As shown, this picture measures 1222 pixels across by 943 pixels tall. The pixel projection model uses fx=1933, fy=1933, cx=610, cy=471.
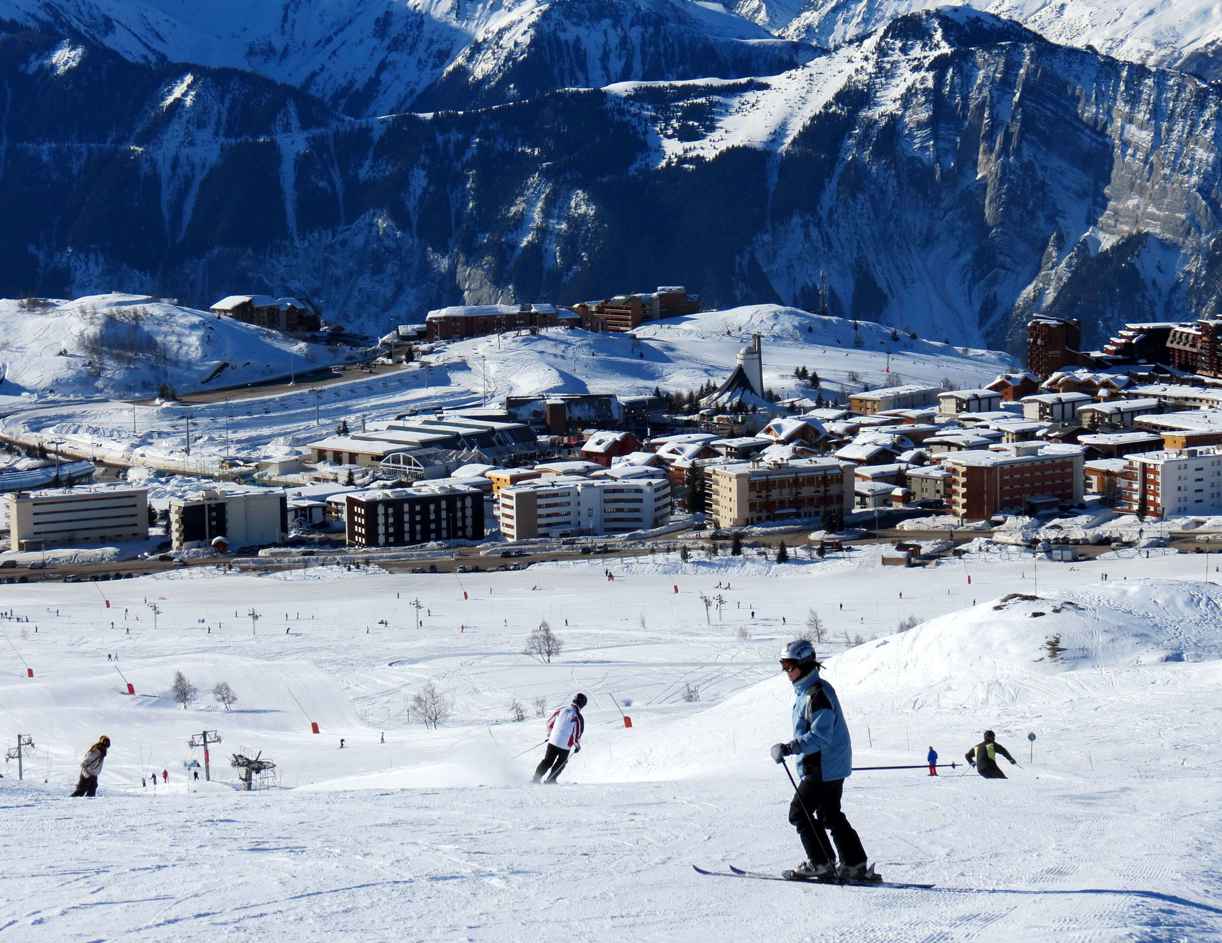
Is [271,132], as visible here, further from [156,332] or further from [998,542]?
[998,542]

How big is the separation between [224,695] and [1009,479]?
20.2 m

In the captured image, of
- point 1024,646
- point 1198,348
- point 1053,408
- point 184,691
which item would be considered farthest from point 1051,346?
point 1024,646

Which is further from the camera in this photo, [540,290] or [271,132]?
[271,132]

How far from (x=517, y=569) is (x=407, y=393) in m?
Answer: 24.5

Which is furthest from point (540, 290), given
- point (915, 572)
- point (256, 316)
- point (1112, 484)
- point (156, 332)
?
point (915, 572)

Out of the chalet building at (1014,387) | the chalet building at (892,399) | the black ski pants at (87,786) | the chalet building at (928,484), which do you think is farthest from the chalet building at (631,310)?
the black ski pants at (87,786)

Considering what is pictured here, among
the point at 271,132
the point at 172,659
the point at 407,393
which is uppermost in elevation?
the point at 271,132

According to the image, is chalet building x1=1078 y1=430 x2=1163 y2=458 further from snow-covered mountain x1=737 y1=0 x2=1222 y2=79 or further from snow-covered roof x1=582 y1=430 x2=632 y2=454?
snow-covered mountain x1=737 y1=0 x2=1222 y2=79

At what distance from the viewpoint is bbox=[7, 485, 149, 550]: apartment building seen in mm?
34219

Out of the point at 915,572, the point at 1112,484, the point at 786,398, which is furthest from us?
the point at 786,398

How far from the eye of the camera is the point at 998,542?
30531mm

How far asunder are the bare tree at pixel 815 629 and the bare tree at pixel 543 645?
9.00 ft

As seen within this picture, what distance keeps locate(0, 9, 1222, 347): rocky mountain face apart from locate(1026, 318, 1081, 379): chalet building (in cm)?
3467

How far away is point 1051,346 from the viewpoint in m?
57.9
